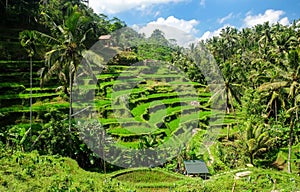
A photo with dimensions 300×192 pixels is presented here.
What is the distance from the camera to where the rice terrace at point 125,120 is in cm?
1052

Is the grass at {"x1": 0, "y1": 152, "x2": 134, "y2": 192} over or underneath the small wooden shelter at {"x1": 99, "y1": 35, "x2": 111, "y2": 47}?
underneath

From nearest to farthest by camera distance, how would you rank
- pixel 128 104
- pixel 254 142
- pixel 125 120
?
pixel 254 142
pixel 125 120
pixel 128 104

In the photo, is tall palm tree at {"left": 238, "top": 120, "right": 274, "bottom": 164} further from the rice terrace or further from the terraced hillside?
the terraced hillside

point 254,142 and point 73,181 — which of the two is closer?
point 73,181

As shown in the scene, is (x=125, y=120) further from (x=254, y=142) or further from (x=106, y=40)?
(x=106, y=40)

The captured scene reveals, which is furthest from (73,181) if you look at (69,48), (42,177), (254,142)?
(254,142)

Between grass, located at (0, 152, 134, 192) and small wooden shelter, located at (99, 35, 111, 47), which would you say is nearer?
grass, located at (0, 152, 134, 192)

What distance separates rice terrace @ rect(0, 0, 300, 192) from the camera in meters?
10.5

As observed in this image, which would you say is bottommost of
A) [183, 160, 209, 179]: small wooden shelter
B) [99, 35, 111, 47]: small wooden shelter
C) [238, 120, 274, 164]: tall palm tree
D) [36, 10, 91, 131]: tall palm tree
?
[183, 160, 209, 179]: small wooden shelter

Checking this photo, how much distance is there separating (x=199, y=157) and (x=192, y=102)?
8.31 metres

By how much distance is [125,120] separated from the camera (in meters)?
18.9

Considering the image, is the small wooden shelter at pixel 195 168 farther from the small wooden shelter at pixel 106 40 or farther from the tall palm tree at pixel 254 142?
the small wooden shelter at pixel 106 40

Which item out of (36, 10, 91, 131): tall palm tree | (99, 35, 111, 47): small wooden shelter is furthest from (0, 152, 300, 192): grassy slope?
(99, 35, 111, 47): small wooden shelter

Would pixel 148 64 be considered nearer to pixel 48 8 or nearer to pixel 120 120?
pixel 48 8
